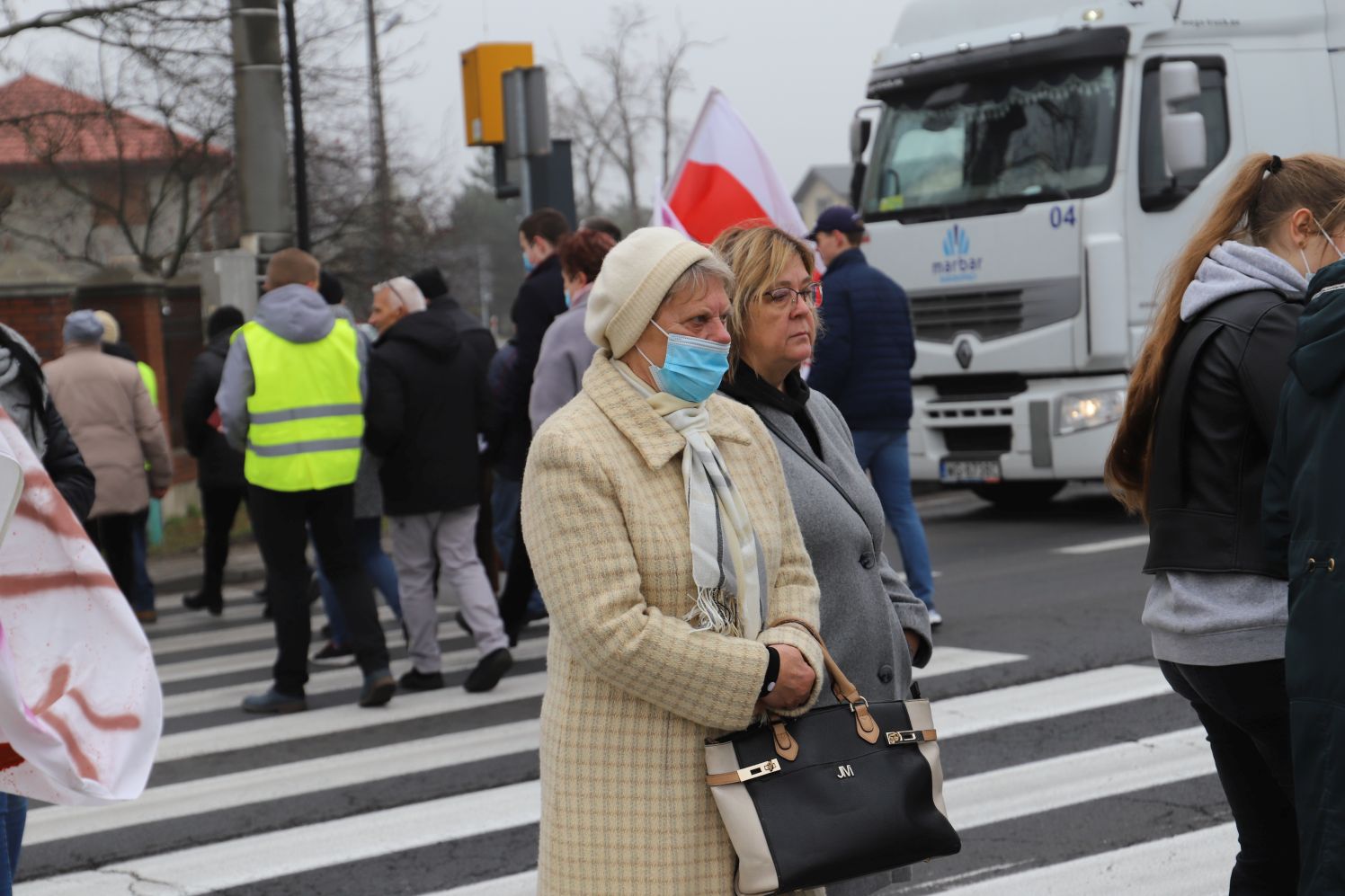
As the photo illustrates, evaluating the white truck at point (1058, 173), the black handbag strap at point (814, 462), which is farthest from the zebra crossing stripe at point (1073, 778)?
the white truck at point (1058, 173)

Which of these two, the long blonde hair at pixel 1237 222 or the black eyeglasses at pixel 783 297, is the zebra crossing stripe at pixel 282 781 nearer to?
the black eyeglasses at pixel 783 297

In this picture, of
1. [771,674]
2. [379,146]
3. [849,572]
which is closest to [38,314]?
[849,572]

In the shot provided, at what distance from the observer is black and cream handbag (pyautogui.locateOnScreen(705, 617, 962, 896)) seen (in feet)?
9.25

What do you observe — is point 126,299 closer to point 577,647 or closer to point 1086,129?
point 1086,129

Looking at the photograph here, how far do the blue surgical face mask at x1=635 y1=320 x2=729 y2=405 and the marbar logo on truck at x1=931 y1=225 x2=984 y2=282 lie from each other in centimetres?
967

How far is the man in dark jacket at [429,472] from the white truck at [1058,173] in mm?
5474

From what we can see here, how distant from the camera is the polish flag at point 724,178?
8.63 metres

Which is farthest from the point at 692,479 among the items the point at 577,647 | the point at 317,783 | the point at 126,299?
the point at 126,299

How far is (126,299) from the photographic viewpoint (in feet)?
55.8

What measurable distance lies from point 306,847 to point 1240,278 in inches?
145

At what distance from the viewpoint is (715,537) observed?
296cm

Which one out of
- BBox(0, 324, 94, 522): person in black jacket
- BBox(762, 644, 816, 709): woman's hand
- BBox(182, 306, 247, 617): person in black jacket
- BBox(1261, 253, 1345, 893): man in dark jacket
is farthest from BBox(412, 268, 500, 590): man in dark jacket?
BBox(1261, 253, 1345, 893): man in dark jacket

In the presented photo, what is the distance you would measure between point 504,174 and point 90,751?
9.77 m

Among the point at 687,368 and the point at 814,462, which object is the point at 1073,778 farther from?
the point at 687,368
